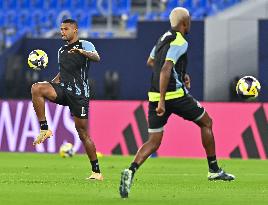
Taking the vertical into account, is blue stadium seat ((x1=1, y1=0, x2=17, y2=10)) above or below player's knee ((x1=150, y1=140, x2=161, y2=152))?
above

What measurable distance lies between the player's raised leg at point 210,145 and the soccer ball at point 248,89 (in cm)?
184

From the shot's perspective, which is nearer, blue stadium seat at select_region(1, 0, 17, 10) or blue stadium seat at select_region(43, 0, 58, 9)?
blue stadium seat at select_region(43, 0, 58, 9)

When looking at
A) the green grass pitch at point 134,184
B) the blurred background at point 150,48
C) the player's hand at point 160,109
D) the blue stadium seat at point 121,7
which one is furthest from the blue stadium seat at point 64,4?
the player's hand at point 160,109

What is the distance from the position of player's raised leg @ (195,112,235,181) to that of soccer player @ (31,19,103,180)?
1.50 m

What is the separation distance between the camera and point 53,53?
25.7 m

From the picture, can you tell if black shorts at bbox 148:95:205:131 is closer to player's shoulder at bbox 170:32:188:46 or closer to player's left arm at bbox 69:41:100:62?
player's shoulder at bbox 170:32:188:46

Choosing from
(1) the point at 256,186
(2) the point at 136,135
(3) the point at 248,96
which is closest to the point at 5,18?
(2) the point at 136,135

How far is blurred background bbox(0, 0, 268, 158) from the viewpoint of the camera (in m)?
20.8

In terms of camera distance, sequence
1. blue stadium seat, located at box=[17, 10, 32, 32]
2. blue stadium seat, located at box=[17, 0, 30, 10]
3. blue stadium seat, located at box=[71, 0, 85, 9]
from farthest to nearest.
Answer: blue stadium seat, located at box=[17, 0, 30, 10]
blue stadium seat, located at box=[17, 10, 32, 32]
blue stadium seat, located at box=[71, 0, 85, 9]

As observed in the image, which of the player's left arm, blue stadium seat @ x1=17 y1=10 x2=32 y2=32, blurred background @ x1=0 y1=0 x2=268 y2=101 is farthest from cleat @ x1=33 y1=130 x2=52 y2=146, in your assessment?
blue stadium seat @ x1=17 y1=10 x2=32 y2=32

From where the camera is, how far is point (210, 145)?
11781mm

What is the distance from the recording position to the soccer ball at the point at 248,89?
13.6m

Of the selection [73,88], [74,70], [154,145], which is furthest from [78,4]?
[154,145]

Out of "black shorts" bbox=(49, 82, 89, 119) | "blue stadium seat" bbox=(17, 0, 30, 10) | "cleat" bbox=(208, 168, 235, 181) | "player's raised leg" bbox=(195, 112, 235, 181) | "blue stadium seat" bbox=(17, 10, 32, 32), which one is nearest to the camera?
"player's raised leg" bbox=(195, 112, 235, 181)
